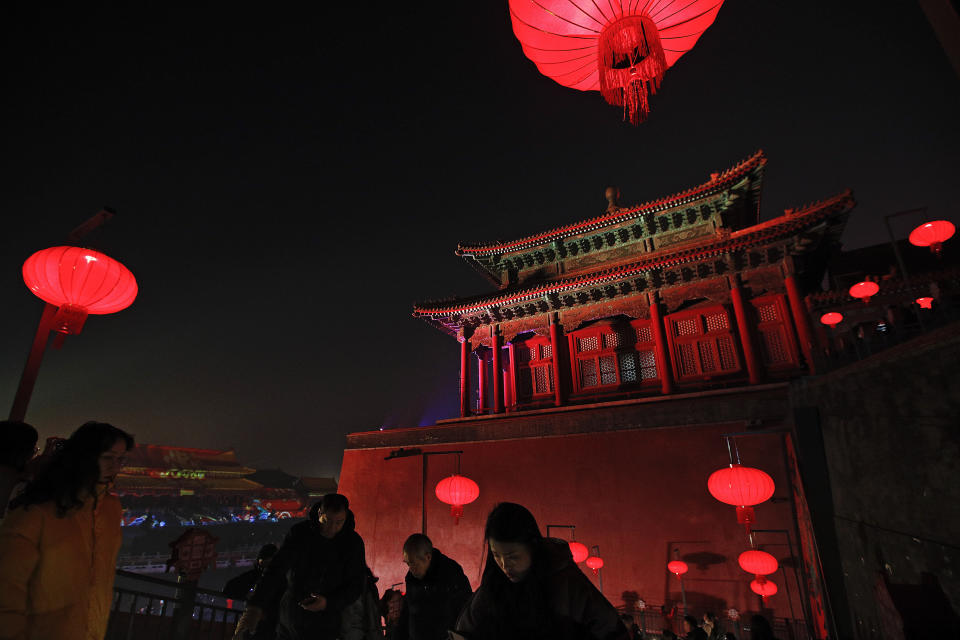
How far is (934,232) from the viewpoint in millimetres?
7688

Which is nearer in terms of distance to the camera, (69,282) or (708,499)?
(69,282)

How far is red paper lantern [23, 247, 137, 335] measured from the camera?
409 centimetres

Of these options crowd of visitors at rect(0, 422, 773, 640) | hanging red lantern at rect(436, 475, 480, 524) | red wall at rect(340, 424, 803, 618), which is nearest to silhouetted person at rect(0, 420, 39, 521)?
crowd of visitors at rect(0, 422, 773, 640)

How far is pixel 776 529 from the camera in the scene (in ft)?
21.8

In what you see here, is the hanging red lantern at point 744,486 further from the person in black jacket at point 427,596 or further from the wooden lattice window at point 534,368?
the wooden lattice window at point 534,368

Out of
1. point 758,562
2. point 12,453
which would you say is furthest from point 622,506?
point 12,453

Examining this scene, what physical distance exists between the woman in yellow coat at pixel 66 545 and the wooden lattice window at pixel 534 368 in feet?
34.9

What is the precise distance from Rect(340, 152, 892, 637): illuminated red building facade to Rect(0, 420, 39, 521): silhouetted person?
7658 mm

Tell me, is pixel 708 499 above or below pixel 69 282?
below

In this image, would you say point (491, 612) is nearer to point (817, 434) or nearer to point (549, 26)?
point (549, 26)

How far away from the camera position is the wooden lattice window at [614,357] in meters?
11.0

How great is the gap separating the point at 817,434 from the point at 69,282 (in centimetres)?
875

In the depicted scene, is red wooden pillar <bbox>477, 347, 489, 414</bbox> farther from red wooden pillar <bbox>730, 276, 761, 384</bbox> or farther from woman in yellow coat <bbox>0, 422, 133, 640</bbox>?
woman in yellow coat <bbox>0, 422, 133, 640</bbox>

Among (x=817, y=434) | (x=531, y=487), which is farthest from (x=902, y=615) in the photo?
(x=531, y=487)
